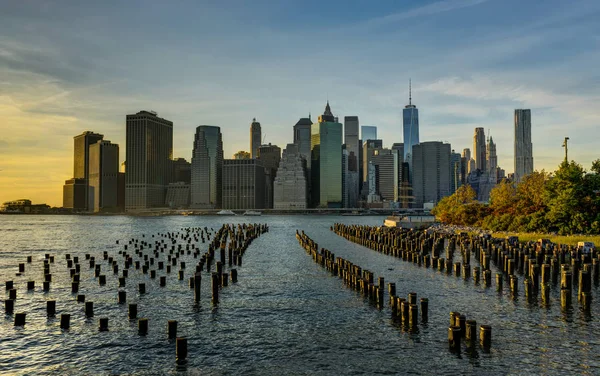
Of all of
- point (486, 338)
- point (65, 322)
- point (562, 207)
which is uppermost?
point (562, 207)

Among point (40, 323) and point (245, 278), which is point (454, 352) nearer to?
point (40, 323)

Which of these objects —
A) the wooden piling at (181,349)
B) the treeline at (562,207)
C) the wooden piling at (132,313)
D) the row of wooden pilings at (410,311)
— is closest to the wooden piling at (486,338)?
the row of wooden pilings at (410,311)

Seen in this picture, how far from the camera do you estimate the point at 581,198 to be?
60281 mm

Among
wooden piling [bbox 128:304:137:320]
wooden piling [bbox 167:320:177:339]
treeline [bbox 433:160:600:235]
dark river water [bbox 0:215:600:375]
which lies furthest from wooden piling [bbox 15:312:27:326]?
treeline [bbox 433:160:600:235]

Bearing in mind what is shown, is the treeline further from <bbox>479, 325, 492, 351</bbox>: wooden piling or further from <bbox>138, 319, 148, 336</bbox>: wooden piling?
<bbox>138, 319, 148, 336</bbox>: wooden piling

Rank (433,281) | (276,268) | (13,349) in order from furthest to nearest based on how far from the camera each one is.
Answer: (276,268) → (433,281) → (13,349)

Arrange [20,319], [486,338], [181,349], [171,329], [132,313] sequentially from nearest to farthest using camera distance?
1. [181,349]
2. [486,338]
3. [171,329]
4. [20,319]
5. [132,313]


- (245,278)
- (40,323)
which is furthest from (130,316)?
(245,278)

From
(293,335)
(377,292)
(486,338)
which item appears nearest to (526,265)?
(377,292)

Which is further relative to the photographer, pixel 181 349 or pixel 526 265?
pixel 526 265

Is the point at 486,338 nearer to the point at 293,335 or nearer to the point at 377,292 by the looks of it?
the point at 293,335

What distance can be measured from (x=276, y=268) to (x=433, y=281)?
57.1 feet

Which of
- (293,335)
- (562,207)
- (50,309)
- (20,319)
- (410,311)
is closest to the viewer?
(293,335)

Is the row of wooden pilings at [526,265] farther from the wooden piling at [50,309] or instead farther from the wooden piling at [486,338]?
the wooden piling at [50,309]
